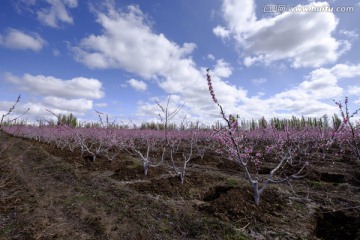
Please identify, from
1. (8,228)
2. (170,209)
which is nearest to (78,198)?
(8,228)

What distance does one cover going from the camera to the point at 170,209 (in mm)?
5680

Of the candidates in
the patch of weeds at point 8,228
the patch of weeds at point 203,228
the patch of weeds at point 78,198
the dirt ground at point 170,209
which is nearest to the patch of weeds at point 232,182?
the dirt ground at point 170,209

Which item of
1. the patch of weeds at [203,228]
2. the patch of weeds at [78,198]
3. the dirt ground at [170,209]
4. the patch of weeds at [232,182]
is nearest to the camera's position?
the patch of weeds at [203,228]

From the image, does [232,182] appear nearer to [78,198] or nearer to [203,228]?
[203,228]

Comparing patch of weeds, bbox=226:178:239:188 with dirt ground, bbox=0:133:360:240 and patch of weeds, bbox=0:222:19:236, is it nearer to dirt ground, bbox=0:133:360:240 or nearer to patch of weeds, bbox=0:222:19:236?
dirt ground, bbox=0:133:360:240

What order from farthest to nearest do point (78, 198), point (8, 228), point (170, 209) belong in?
point (78, 198) → point (170, 209) → point (8, 228)

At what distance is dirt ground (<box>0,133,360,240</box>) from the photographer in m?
4.71

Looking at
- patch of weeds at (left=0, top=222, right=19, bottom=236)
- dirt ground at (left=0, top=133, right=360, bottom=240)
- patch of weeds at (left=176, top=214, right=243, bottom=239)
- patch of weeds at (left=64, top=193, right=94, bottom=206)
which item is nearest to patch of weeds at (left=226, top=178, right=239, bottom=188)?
dirt ground at (left=0, top=133, right=360, bottom=240)

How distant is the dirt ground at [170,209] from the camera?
471 centimetres

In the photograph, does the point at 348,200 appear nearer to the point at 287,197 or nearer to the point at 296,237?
the point at 287,197

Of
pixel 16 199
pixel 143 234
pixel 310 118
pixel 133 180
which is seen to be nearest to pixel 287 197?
pixel 143 234

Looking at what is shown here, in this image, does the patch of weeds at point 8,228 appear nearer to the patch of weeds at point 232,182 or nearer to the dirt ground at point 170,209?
the dirt ground at point 170,209

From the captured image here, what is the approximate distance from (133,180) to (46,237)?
3.83m

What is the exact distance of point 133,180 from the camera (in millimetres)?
8250
